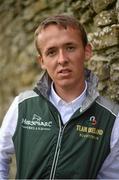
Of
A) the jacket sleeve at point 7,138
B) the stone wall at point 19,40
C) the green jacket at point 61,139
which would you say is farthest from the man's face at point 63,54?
the stone wall at point 19,40

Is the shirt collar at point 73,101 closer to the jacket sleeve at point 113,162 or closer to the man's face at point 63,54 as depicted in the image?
the man's face at point 63,54

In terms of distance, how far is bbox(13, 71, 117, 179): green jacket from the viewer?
5.82ft

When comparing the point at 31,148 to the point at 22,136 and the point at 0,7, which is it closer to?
the point at 22,136

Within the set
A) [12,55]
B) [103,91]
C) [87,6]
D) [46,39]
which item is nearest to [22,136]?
[46,39]

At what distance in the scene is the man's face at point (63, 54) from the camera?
6.03 feet

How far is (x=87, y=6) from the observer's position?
318 cm

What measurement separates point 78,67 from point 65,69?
2.7 inches

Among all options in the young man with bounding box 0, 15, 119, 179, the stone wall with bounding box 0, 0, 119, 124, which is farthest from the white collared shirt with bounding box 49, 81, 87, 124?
the stone wall with bounding box 0, 0, 119, 124

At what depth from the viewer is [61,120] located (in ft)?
6.01

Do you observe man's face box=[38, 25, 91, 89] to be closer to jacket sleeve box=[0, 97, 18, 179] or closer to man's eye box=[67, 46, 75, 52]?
man's eye box=[67, 46, 75, 52]

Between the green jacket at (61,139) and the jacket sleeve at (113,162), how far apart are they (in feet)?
0.07

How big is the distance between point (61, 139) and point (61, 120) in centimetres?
9

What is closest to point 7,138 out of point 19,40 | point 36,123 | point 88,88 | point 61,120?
point 36,123

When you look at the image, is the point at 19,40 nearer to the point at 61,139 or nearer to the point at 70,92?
the point at 70,92
